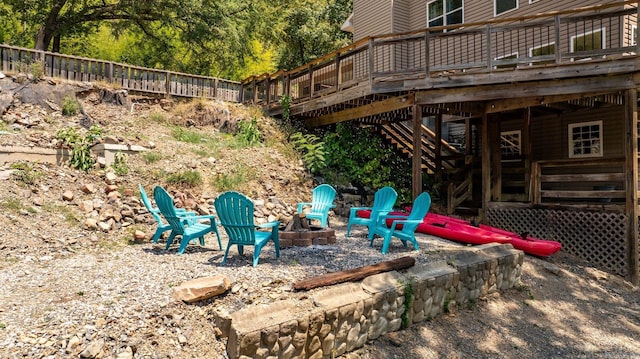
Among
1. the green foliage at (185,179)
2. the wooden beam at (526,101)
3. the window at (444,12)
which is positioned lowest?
the green foliage at (185,179)

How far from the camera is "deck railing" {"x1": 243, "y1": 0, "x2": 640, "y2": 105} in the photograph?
7363 mm

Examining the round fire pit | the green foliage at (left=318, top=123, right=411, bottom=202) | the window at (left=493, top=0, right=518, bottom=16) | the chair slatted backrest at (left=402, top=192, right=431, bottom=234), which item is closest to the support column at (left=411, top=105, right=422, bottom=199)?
the green foliage at (left=318, top=123, right=411, bottom=202)

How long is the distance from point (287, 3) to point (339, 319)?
24.7 meters

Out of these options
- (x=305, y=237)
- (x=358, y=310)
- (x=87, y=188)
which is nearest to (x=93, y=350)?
(x=358, y=310)

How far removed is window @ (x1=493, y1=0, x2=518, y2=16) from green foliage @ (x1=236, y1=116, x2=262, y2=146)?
780 cm

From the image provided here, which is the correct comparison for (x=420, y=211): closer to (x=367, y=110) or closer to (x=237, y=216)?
(x=237, y=216)

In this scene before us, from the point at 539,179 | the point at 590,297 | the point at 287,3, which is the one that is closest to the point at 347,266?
the point at 590,297

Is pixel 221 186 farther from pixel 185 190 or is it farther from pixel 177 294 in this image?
pixel 177 294

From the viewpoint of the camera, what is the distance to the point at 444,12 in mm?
13164

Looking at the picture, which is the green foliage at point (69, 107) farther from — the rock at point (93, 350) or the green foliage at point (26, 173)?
the rock at point (93, 350)

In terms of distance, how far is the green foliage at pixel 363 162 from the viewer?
11.2 meters

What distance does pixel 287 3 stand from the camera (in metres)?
25.2

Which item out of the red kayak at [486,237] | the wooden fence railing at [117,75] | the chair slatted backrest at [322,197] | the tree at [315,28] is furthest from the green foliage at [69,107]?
the tree at [315,28]

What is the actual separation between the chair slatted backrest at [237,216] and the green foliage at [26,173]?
13.6ft
